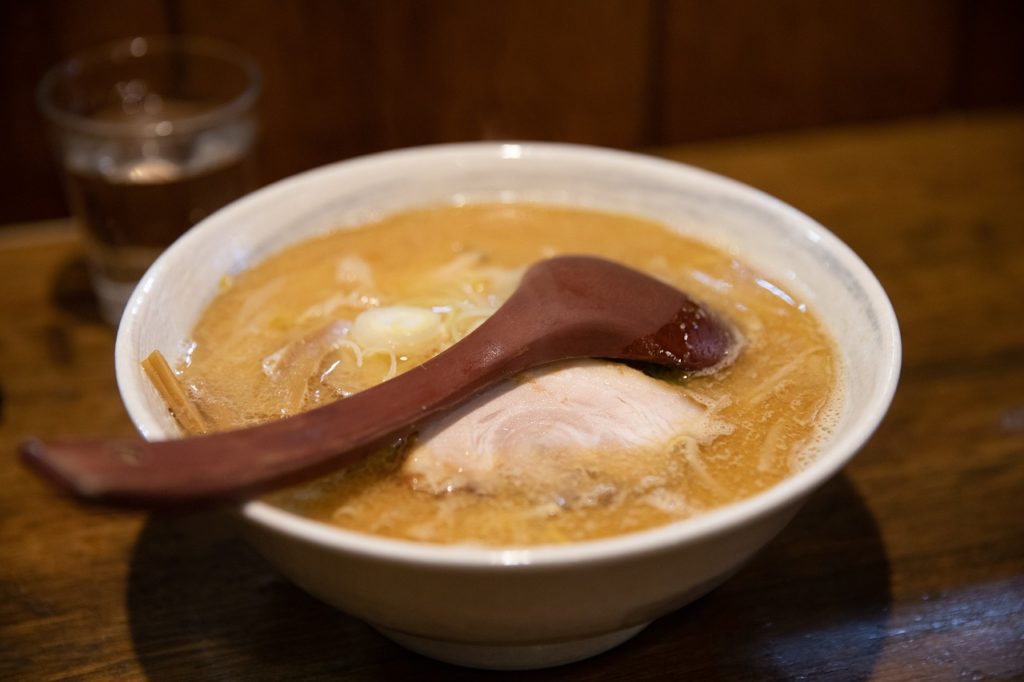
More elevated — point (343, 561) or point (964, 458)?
point (343, 561)

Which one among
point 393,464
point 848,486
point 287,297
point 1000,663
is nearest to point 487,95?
point 287,297

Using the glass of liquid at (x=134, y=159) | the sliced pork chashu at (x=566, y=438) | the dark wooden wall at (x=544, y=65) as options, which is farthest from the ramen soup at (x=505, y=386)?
the dark wooden wall at (x=544, y=65)

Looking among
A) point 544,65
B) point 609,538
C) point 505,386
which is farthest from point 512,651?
point 544,65

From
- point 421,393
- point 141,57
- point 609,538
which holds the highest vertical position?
point 141,57

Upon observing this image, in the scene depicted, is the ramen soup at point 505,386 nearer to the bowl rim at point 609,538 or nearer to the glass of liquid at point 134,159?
the bowl rim at point 609,538

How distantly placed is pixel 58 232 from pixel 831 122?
1.90m

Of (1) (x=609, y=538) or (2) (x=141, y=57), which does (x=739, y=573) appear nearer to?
(1) (x=609, y=538)

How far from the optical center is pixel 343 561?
0.85 metres

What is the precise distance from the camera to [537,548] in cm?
84

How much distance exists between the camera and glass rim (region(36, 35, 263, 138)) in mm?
1718

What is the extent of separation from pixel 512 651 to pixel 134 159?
1.19 metres

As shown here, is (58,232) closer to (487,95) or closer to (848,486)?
(487,95)

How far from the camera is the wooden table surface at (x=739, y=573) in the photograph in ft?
3.64

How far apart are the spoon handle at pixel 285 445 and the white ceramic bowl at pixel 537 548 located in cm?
5
